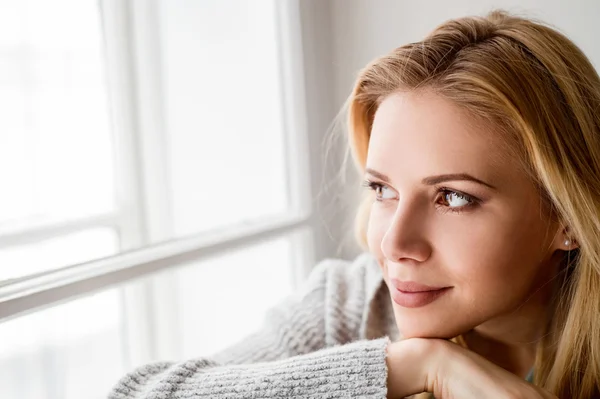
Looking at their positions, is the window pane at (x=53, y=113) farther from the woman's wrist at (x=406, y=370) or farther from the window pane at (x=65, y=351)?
the woman's wrist at (x=406, y=370)

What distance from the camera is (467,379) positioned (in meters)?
1.06

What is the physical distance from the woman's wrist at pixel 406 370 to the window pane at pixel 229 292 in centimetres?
67

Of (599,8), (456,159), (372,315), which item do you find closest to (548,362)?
(372,315)

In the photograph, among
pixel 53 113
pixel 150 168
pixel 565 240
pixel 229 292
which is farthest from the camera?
pixel 229 292

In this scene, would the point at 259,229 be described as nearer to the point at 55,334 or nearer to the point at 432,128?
the point at 55,334

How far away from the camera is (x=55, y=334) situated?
1.43 meters

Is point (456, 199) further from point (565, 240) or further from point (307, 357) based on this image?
point (307, 357)

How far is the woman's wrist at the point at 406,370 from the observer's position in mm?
1082

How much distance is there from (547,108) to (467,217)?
22 cm

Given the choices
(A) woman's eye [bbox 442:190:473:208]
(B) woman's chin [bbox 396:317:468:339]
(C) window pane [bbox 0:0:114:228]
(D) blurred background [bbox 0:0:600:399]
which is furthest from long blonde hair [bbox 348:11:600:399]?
(C) window pane [bbox 0:0:114:228]

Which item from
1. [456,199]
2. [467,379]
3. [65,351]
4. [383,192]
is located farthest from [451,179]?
[65,351]

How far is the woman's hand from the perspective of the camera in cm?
103

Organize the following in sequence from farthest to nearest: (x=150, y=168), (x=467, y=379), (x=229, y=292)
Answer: (x=229, y=292) → (x=150, y=168) → (x=467, y=379)

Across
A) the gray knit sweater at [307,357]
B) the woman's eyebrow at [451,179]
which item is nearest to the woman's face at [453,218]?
the woman's eyebrow at [451,179]
